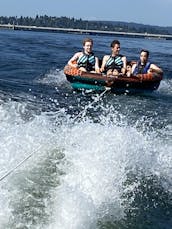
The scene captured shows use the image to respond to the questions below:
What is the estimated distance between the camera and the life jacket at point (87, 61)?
12.4 metres

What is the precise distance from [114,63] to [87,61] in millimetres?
668

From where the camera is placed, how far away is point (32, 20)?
423 ft

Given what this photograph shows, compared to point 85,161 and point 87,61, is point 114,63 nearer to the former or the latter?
point 87,61

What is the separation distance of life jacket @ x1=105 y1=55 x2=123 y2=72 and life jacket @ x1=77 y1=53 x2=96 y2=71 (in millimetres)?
367

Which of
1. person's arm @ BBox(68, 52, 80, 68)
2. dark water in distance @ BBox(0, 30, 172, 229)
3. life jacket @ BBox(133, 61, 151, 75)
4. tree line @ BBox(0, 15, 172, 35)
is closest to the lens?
dark water in distance @ BBox(0, 30, 172, 229)

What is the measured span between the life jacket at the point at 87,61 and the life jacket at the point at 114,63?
0.37 m

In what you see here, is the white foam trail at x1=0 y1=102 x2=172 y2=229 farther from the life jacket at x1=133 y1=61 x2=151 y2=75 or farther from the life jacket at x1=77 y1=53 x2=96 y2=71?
the life jacket at x1=133 y1=61 x2=151 y2=75

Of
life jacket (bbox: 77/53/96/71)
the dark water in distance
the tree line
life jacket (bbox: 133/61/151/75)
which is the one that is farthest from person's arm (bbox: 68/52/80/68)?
the tree line

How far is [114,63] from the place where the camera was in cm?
1248

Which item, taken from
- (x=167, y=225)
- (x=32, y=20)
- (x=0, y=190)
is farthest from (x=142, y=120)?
(x=32, y=20)

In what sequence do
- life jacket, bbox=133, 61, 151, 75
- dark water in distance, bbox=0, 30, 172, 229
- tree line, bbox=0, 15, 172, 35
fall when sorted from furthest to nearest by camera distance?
tree line, bbox=0, 15, 172, 35, life jacket, bbox=133, 61, 151, 75, dark water in distance, bbox=0, 30, 172, 229

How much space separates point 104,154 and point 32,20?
126 metres

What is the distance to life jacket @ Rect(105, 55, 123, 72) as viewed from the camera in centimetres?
1235

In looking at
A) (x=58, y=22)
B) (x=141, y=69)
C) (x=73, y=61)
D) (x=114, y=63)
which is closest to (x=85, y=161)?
(x=114, y=63)
